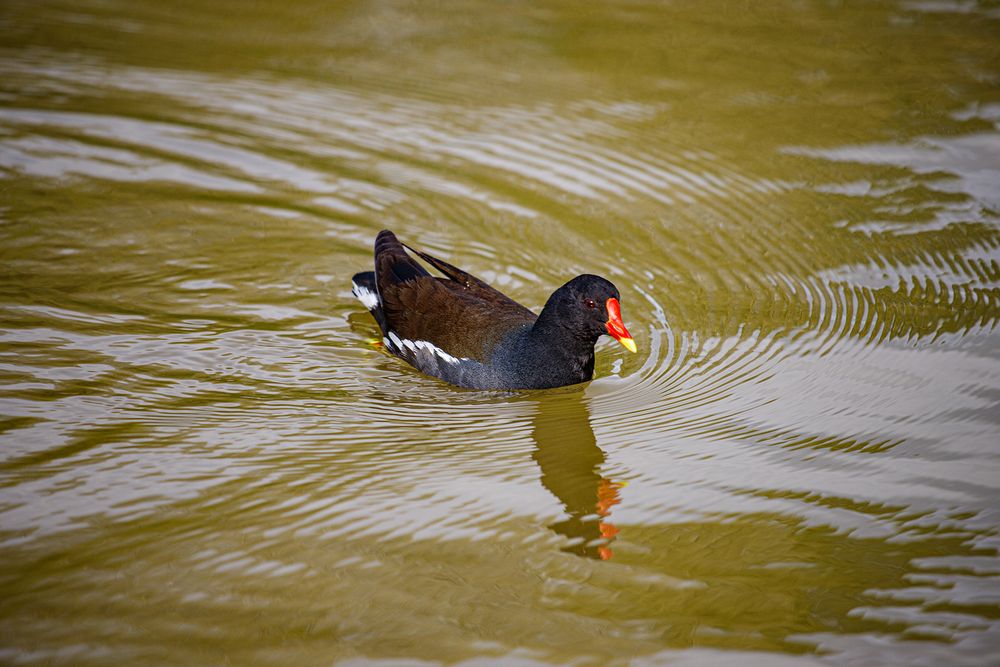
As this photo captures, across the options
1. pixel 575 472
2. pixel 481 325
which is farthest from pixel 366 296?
pixel 575 472

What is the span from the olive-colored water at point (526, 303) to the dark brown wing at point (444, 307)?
22cm

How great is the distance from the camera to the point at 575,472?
423 cm

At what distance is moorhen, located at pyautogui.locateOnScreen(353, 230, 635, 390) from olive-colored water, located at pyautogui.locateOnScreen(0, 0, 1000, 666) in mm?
114

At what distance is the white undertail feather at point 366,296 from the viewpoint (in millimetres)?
5562

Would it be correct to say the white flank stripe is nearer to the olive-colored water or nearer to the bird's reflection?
the olive-colored water

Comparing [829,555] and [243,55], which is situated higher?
[243,55]

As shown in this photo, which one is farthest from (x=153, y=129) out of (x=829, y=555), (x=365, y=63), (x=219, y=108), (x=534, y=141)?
(x=829, y=555)

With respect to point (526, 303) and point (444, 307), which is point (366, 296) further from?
point (526, 303)

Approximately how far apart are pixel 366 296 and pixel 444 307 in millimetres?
546

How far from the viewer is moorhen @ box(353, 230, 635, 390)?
15.9ft

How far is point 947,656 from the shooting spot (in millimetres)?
3100

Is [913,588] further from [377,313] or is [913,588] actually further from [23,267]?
[23,267]

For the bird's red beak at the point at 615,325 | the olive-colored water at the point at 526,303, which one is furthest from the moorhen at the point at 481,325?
the olive-colored water at the point at 526,303

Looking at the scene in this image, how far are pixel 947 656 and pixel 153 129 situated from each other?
6080 millimetres
